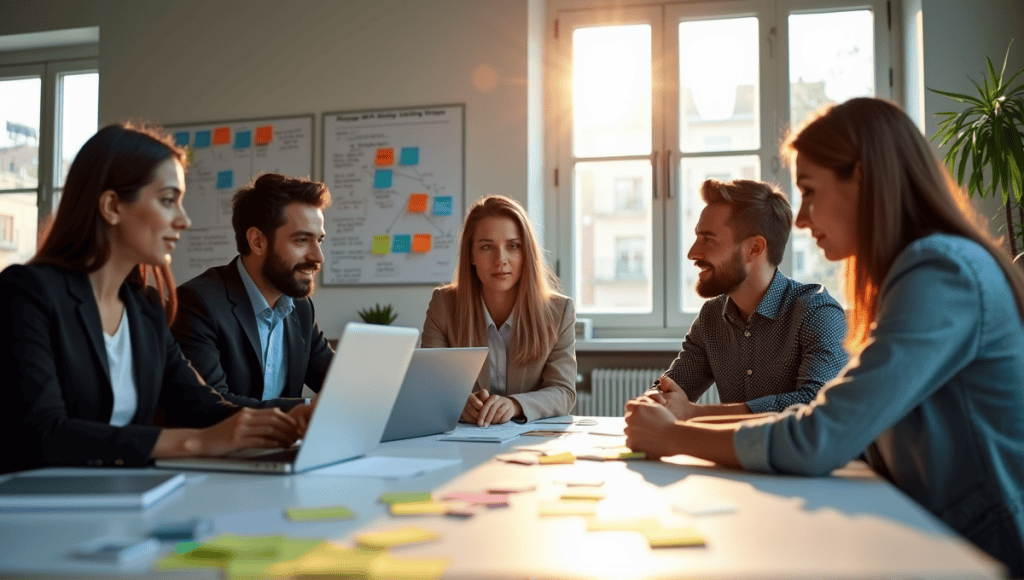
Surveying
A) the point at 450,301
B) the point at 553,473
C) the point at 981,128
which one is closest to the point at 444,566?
the point at 553,473

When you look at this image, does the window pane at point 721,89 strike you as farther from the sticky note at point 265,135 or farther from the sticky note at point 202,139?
the sticky note at point 202,139

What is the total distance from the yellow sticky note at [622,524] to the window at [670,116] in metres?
3.18

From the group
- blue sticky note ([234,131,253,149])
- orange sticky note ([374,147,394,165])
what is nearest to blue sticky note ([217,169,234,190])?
blue sticky note ([234,131,253,149])

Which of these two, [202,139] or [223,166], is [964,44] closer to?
[223,166]

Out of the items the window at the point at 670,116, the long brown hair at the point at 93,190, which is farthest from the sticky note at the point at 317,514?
the window at the point at 670,116

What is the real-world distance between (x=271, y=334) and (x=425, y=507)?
156 cm

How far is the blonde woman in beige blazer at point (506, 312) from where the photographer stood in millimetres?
2395

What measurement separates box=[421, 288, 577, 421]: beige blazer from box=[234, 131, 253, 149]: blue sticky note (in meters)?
2.12

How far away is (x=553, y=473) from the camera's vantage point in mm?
1237

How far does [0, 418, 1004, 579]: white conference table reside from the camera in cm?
73

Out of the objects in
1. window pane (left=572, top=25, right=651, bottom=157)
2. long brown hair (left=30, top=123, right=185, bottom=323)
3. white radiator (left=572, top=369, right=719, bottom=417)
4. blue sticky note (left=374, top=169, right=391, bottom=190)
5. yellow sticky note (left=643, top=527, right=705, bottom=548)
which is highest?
window pane (left=572, top=25, right=651, bottom=157)

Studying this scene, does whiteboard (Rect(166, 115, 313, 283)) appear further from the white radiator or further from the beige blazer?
the beige blazer

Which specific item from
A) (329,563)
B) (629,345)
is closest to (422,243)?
(629,345)

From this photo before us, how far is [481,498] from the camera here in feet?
3.37
